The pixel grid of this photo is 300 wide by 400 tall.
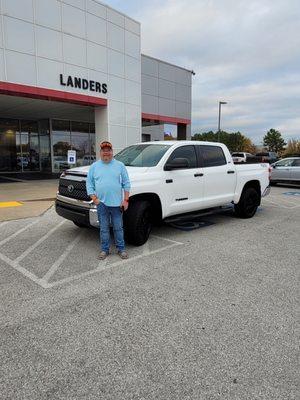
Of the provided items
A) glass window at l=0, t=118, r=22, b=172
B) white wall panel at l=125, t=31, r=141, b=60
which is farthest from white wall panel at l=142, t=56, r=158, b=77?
glass window at l=0, t=118, r=22, b=172

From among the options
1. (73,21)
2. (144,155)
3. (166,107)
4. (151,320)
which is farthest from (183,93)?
(151,320)

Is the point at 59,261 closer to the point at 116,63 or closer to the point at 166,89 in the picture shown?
the point at 116,63

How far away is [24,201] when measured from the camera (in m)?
11.1

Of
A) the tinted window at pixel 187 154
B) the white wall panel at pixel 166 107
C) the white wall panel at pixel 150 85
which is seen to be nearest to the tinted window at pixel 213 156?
the tinted window at pixel 187 154

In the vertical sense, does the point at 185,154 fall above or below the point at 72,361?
above

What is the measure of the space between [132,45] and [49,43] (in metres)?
5.49

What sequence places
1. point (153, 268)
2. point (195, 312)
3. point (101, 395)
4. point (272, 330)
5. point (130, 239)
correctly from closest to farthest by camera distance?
point (101, 395)
point (272, 330)
point (195, 312)
point (153, 268)
point (130, 239)

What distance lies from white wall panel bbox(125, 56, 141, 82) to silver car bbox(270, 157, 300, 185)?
9.08 m

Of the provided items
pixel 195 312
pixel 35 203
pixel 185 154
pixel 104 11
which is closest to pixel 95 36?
pixel 104 11

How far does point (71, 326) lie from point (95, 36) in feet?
53.2

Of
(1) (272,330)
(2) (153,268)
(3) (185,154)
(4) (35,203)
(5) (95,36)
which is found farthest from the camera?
(5) (95,36)

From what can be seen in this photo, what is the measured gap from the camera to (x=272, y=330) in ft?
11.0

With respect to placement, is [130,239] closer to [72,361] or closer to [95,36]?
[72,361]

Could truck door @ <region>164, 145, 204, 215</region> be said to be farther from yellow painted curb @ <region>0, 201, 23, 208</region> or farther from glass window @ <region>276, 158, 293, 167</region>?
glass window @ <region>276, 158, 293, 167</region>
